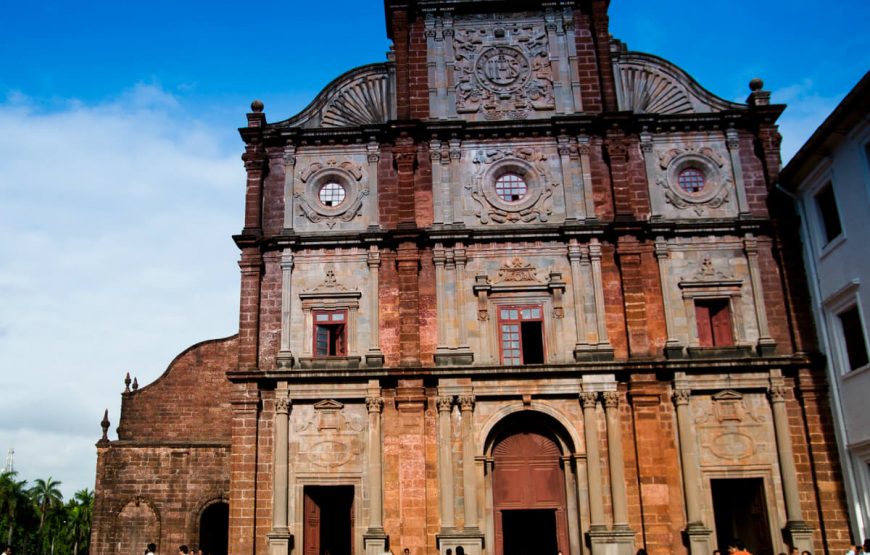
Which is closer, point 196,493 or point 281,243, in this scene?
point 281,243

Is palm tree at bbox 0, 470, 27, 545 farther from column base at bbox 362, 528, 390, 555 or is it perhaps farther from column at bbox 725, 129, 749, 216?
column at bbox 725, 129, 749, 216

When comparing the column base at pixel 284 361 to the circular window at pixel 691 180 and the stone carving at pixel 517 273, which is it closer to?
the stone carving at pixel 517 273

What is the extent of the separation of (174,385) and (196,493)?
4037mm

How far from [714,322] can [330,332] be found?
1074 cm

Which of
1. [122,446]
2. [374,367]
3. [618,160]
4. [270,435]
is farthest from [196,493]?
[618,160]

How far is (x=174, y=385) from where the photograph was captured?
28.6 m

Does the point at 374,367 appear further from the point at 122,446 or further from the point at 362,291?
the point at 122,446

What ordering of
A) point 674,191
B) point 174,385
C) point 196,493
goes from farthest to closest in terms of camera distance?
point 174,385
point 196,493
point 674,191

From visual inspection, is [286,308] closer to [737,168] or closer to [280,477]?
[280,477]

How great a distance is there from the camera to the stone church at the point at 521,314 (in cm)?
2061

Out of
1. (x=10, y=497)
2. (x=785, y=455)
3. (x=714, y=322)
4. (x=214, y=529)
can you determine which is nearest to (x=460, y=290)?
(x=714, y=322)

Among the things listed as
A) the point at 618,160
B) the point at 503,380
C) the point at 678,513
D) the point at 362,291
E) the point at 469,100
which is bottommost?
the point at 678,513

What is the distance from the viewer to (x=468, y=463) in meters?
20.7

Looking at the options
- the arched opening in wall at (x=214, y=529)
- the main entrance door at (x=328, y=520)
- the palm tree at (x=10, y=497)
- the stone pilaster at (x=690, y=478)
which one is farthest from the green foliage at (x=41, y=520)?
the stone pilaster at (x=690, y=478)
